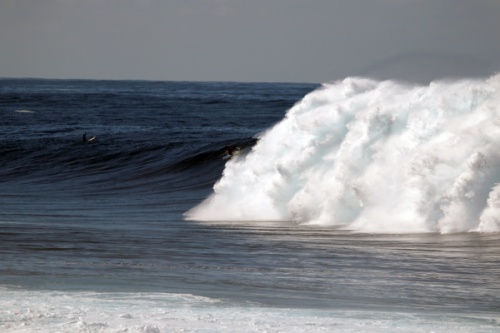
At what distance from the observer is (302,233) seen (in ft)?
50.2

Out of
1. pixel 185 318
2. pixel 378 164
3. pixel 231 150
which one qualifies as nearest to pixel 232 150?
pixel 231 150

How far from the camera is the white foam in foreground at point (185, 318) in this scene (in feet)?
27.4

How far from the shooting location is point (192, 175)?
2706cm

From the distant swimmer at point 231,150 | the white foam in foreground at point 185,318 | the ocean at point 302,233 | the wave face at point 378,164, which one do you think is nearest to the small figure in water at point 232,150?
the distant swimmer at point 231,150

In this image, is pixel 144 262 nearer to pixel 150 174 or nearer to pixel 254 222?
pixel 254 222

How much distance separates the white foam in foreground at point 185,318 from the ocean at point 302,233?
0.03m

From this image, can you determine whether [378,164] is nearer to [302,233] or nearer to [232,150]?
[302,233]

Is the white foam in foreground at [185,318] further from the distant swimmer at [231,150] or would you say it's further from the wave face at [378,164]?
the distant swimmer at [231,150]

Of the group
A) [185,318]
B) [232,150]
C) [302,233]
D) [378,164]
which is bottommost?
[185,318]

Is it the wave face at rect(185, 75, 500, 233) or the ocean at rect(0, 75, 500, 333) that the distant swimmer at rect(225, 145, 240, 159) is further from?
the wave face at rect(185, 75, 500, 233)

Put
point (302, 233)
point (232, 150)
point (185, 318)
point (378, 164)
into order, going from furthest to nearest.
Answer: point (232, 150)
point (378, 164)
point (302, 233)
point (185, 318)

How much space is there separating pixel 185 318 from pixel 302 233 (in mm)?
6681

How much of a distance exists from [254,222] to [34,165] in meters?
16.3

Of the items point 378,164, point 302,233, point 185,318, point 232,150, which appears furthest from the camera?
point 232,150
